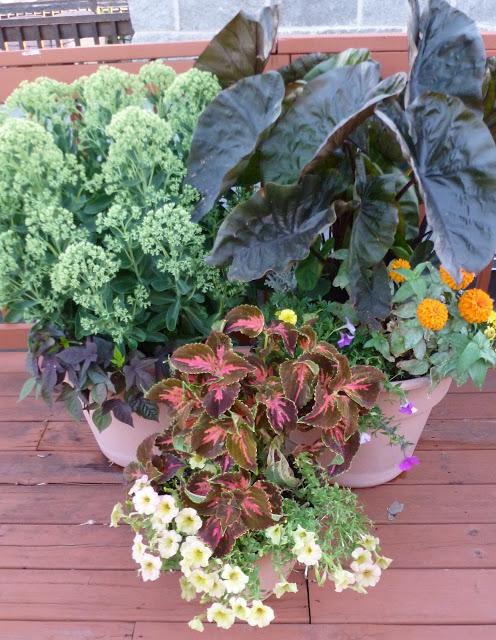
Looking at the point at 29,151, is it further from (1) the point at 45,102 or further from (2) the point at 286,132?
(2) the point at 286,132

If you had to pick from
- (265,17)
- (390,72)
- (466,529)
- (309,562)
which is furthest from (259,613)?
(390,72)

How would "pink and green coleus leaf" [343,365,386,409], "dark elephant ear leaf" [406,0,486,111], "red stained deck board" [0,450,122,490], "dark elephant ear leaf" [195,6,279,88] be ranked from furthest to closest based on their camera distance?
"red stained deck board" [0,450,122,490], "dark elephant ear leaf" [195,6,279,88], "dark elephant ear leaf" [406,0,486,111], "pink and green coleus leaf" [343,365,386,409]

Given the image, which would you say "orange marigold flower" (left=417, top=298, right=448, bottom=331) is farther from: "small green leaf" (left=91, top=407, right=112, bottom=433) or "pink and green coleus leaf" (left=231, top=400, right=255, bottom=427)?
"small green leaf" (left=91, top=407, right=112, bottom=433)

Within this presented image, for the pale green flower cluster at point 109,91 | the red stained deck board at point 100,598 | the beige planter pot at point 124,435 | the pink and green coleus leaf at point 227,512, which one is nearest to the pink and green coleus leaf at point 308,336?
the pink and green coleus leaf at point 227,512

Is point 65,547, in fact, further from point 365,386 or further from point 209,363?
point 365,386

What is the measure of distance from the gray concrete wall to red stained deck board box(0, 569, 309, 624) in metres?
1.70

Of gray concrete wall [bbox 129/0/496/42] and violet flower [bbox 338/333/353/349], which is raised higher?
gray concrete wall [bbox 129/0/496/42]

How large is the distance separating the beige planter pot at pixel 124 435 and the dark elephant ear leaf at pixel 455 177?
2.53 ft

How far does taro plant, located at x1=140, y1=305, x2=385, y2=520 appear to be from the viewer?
0.98m

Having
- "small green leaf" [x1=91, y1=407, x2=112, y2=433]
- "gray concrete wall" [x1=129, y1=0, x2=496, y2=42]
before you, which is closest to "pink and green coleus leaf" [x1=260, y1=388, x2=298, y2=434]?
"small green leaf" [x1=91, y1=407, x2=112, y2=433]

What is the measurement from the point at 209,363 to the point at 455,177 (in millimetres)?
588

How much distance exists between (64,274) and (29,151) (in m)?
0.28

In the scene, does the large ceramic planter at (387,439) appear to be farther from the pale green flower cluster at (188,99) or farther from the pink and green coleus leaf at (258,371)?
the pale green flower cluster at (188,99)

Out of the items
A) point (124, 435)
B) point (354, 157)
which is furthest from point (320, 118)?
point (124, 435)
